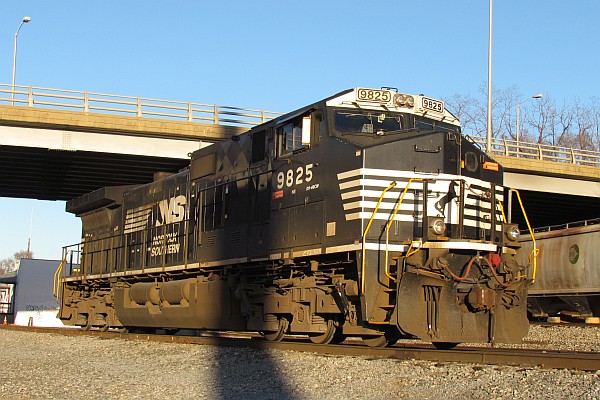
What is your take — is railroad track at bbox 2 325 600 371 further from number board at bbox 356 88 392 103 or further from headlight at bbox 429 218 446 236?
number board at bbox 356 88 392 103

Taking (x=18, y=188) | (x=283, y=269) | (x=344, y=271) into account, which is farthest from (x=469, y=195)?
(x=18, y=188)

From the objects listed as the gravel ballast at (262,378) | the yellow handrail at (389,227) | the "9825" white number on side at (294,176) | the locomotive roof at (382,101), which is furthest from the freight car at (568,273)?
the gravel ballast at (262,378)

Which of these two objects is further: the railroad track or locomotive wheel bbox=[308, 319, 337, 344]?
locomotive wheel bbox=[308, 319, 337, 344]

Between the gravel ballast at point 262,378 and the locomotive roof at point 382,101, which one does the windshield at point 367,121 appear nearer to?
the locomotive roof at point 382,101

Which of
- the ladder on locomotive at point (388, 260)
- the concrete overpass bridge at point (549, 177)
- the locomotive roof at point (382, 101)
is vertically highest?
the concrete overpass bridge at point (549, 177)

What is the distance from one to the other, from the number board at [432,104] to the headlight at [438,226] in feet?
7.45

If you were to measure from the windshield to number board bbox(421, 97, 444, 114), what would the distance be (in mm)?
511

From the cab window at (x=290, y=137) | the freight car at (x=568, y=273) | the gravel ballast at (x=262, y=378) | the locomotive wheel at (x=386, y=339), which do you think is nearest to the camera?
the gravel ballast at (x=262, y=378)

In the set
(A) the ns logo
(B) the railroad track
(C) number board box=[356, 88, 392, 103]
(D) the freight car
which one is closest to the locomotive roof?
(C) number board box=[356, 88, 392, 103]

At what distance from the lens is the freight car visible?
70.7 ft

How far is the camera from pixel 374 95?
455 inches

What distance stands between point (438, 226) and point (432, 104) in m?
2.54

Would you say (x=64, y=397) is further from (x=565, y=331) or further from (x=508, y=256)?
(x=565, y=331)

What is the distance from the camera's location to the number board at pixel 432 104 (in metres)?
11.8
